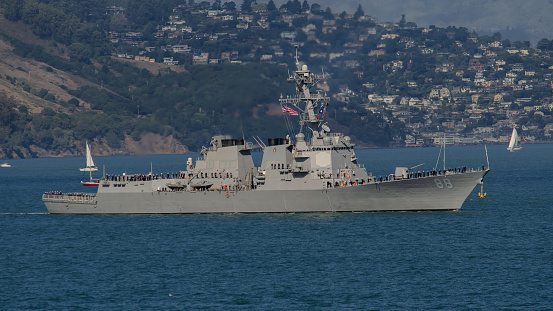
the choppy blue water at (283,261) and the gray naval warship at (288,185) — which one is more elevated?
the gray naval warship at (288,185)

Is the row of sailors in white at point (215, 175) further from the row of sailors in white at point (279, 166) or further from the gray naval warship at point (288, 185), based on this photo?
the row of sailors in white at point (279, 166)

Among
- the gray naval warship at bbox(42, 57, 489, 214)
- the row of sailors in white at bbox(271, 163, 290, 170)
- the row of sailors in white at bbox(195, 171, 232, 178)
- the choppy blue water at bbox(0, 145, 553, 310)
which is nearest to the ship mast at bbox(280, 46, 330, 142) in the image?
the gray naval warship at bbox(42, 57, 489, 214)

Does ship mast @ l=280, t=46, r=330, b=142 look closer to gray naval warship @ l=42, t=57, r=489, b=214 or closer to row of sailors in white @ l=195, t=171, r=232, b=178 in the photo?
gray naval warship @ l=42, t=57, r=489, b=214

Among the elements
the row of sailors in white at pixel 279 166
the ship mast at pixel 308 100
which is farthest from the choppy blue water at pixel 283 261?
the ship mast at pixel 308 100

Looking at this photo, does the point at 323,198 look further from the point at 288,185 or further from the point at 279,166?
the point at 279,166

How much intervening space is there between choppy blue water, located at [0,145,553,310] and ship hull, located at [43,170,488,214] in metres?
0.83

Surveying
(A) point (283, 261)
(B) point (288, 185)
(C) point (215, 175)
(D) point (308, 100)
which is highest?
(D) point (308, 100)

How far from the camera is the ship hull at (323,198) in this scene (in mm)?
54344

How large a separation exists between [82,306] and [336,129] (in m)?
153

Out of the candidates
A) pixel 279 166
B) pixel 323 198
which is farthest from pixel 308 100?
pixel 323 198

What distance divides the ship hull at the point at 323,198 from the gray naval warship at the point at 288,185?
7cm

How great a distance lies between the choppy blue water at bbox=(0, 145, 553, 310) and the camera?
35188 mm

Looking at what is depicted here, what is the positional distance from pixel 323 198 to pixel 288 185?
2763 millimetres

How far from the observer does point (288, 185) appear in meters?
56.6
